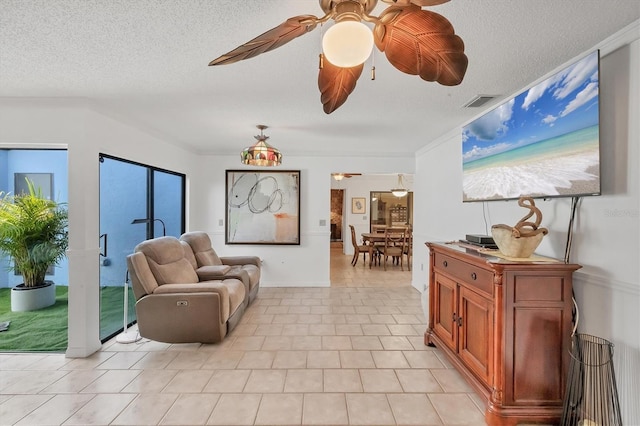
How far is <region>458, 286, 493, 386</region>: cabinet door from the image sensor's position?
196 centimetres

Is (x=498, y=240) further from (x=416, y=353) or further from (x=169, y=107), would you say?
(x=169, y=107)

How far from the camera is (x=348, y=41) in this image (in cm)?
106

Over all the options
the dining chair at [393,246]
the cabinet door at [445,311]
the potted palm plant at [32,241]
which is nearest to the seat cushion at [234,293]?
the cabinet door at [445,311]

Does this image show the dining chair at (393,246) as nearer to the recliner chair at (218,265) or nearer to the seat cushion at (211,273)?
the recliner chair at (218,265)

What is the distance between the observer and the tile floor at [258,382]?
1.95 m

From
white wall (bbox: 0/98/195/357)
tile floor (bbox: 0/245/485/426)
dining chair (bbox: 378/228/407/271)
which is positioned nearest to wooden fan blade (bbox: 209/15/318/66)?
tile floor (bbox: 0/245/485/426)

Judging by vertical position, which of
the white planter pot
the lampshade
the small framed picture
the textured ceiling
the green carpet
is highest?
the textured ceiling

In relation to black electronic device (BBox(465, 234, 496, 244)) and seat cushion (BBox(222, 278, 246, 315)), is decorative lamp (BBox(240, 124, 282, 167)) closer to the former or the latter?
seat cushion (BBox(222, 278, 246, 315))

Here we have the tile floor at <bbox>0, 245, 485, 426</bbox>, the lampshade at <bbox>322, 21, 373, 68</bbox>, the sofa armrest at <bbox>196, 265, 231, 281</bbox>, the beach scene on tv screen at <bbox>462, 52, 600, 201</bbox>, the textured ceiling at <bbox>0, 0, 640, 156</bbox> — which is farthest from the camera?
the sofa armrest at <bbox>196, 265, 231, 281</bbox>

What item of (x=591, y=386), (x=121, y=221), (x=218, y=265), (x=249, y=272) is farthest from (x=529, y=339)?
(x=121, y=221)

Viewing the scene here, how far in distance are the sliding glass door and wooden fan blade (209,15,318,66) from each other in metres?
2.61

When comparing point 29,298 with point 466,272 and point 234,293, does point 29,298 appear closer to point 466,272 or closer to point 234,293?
point 234,293

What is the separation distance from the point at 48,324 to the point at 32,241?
3.61ft

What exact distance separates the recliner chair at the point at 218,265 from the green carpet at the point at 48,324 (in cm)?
96
